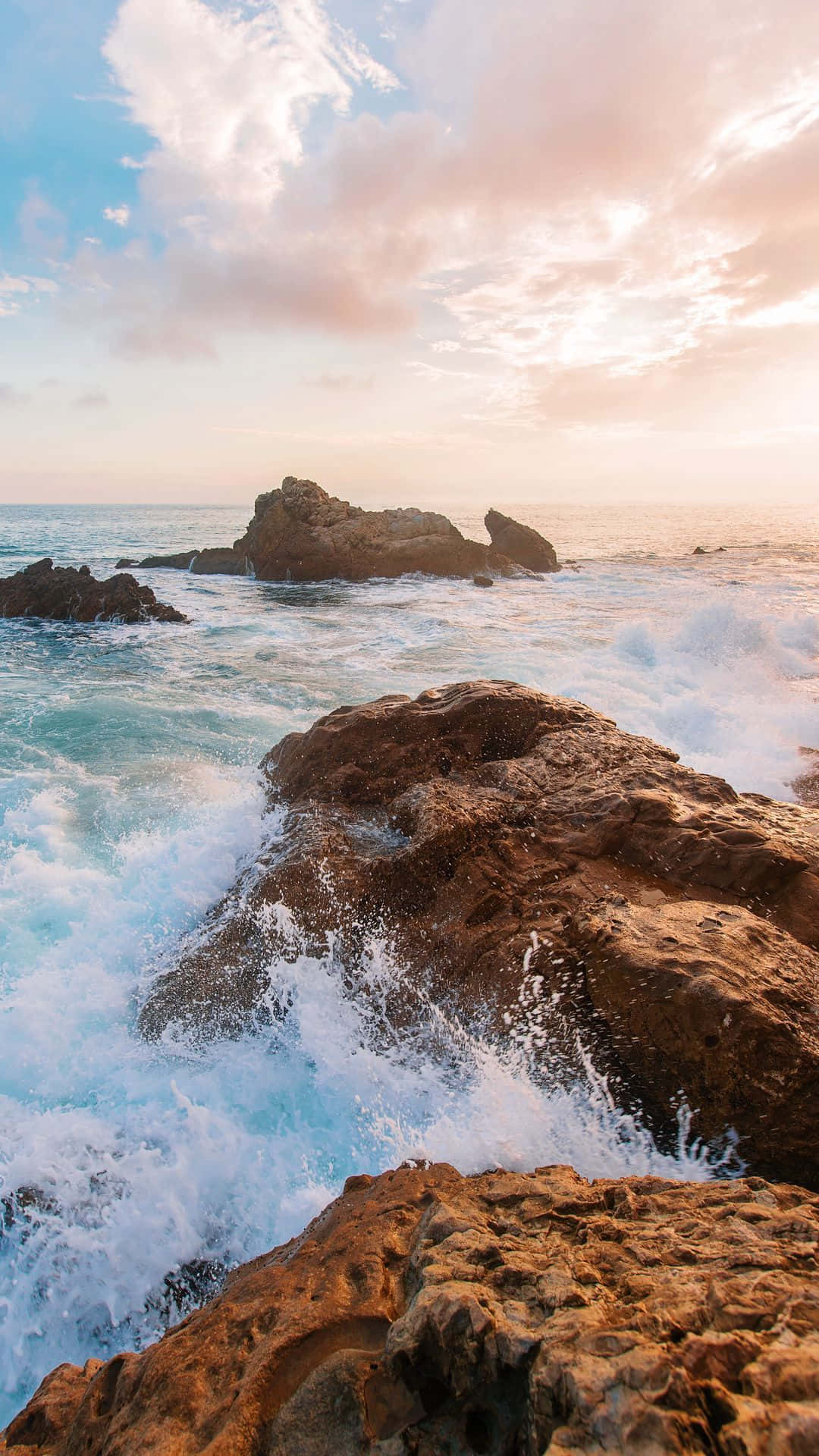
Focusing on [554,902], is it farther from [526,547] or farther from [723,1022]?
[526,547]

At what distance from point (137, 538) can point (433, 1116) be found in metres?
56.7

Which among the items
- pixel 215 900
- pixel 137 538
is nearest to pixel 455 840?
pixel 215 900

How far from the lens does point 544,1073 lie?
10.7 feet

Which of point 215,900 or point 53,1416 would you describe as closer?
point 53,1416

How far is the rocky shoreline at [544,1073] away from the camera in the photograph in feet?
4.70

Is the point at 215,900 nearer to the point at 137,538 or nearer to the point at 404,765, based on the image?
the point at 404,765

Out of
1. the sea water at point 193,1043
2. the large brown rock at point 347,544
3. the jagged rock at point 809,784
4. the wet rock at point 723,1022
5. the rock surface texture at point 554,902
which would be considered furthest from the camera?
the large brown rock at point 347,544

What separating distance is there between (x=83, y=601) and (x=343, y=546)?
1408 cm

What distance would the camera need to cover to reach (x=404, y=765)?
5465 mm

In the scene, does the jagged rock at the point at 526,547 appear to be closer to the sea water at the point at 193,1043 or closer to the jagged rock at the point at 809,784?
the sea water at the point at 193,1043

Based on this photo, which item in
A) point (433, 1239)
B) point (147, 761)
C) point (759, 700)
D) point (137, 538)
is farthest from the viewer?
point (137, 538)

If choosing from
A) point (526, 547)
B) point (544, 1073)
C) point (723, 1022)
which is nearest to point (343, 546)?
point (526, 547)

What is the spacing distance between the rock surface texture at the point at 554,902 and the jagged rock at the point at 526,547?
98.5 ft

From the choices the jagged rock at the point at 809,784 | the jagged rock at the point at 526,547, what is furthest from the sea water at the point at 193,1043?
the jagged rock at the point at 526,547
